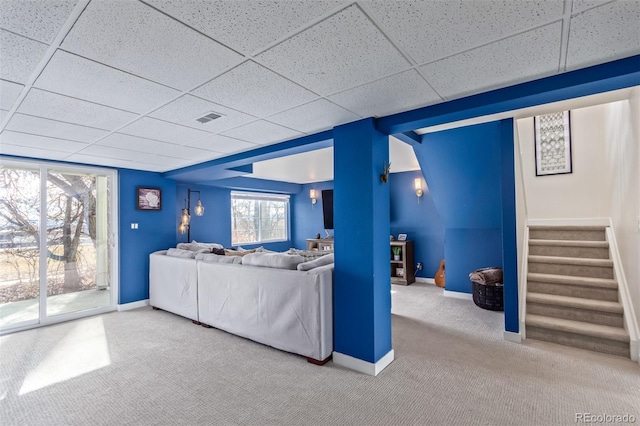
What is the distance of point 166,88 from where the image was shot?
2.01 meters

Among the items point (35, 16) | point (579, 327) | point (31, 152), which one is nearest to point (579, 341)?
point (579, 327)

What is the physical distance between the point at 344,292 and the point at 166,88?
2108 millimetres

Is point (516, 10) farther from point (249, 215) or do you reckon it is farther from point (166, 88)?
point (249, 215)

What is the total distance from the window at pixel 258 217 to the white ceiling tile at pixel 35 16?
5.91m

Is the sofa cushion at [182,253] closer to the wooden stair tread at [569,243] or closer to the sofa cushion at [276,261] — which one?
the sofa cushion at [276,261]

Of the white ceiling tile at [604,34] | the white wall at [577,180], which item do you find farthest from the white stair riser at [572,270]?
the white ceiling tile at [604,34]

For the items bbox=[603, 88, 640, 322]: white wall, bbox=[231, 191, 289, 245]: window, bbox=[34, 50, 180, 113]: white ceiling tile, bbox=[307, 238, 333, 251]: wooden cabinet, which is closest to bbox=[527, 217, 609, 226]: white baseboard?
bbox=[603, 88, 640, 322]: white wall

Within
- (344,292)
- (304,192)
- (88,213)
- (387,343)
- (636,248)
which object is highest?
(304,192)

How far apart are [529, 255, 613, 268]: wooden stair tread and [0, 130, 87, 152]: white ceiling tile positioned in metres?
5.46

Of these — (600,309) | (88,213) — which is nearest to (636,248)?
(600,309)

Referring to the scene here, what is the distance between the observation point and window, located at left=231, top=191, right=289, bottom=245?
24.3ft

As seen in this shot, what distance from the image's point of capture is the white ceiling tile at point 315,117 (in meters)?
2.41

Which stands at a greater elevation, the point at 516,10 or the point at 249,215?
the point at 516,10

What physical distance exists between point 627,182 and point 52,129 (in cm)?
549
